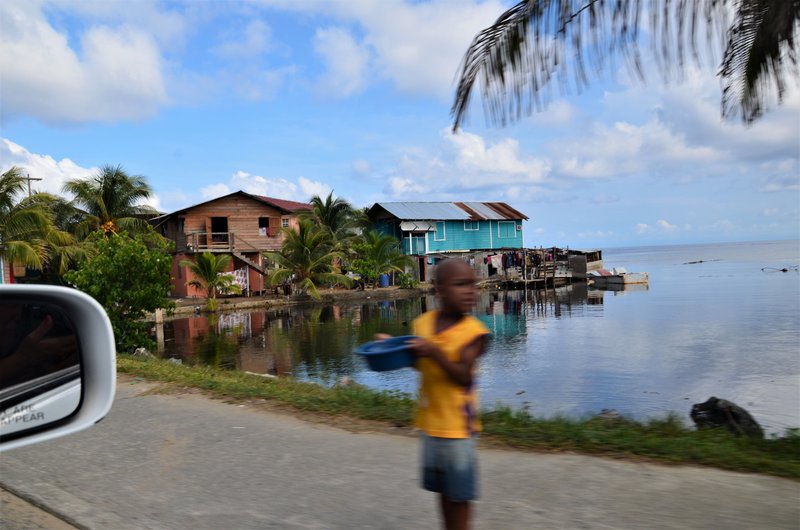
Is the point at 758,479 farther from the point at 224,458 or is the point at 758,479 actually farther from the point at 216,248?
the point at 216,248

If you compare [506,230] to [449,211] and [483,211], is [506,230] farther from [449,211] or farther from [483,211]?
[449,211]

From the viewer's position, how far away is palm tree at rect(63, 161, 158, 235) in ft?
107

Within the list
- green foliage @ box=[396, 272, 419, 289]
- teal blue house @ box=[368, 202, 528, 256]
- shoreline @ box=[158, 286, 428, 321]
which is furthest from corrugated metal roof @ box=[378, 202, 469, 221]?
shoreline @ box=[158, 286, 428, 321]

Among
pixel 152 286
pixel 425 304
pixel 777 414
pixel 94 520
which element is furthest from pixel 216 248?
pixel 94 520

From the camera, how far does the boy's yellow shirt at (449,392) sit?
117 inches

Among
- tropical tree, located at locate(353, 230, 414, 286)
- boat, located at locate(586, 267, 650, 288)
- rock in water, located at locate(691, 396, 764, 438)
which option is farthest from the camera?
boat, located at locate(586, 267, 650, 288)

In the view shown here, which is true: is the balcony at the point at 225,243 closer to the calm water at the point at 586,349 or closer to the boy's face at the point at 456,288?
the calm water at the point at 586,349

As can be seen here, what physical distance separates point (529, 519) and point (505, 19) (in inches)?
127

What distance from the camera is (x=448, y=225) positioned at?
157 ft

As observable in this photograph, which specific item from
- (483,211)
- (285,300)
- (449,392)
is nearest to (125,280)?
(449,392)

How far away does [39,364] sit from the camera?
2076 millimetres

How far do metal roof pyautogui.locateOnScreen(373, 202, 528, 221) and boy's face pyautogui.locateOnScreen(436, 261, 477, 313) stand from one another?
42.6 metres

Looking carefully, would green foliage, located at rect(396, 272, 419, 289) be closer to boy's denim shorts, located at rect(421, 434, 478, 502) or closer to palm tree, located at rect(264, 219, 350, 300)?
palm tree, located at rect(264, 219, 350, 300)

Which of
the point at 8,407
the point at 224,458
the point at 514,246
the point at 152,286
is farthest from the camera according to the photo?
the point at 514,246
